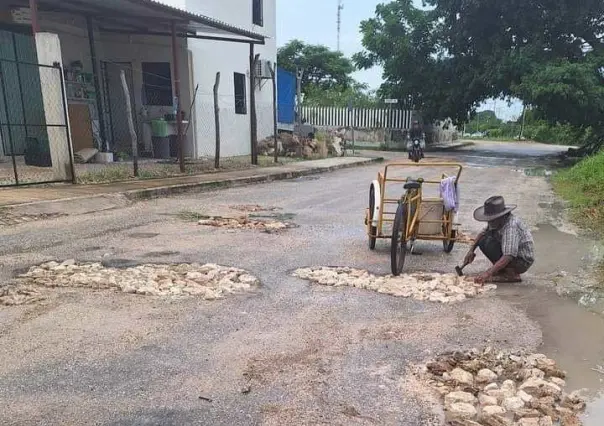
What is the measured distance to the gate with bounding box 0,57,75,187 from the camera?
28.4 feet

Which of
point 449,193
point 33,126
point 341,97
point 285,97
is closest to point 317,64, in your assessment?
point 341,97

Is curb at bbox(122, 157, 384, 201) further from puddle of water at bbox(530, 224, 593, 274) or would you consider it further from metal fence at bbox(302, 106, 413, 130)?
metal fence at bbox(302, 106, 413, 130)

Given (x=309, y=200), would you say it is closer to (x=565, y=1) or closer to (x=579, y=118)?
(x=579, y=118)

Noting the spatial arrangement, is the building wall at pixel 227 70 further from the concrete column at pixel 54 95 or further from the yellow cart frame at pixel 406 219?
the yellow cart frame at pixel 406 219

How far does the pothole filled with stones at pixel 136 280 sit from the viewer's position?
4.31m

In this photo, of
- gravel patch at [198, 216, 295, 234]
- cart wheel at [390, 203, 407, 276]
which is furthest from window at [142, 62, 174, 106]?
cart wheel at [390, 203, 407, 276]

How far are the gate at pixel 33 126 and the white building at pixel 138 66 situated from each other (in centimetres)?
3

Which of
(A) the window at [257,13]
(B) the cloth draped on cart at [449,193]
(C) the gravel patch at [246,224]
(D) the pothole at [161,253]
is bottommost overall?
(C) the gravel patch at [246,224]

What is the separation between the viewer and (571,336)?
3729 millimetres

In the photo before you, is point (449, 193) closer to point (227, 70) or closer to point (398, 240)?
point (398, 240)

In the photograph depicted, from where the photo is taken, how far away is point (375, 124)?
90.4 ft

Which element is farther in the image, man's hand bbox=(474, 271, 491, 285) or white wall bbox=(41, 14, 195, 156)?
white wall bbox=(41, 14, 195, 156)

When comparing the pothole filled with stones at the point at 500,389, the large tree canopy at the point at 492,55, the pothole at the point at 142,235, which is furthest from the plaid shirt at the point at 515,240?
the large tree canopy at the point at 492,55

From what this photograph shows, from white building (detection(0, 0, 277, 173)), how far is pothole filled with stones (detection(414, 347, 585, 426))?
962 centimetres
